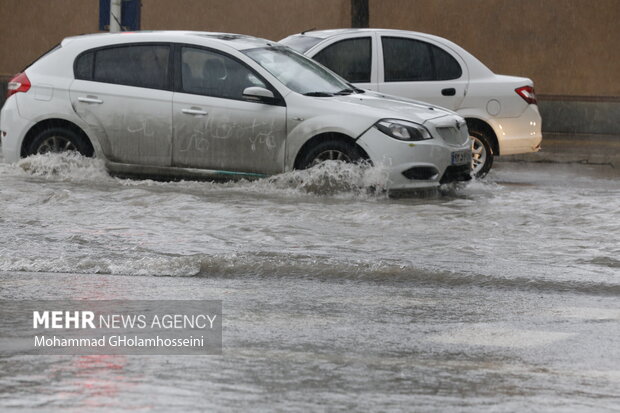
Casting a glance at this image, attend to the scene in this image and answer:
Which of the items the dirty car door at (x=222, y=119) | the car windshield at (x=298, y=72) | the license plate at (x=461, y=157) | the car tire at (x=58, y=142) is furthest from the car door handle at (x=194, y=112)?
the license plate at (x=461, y=157)

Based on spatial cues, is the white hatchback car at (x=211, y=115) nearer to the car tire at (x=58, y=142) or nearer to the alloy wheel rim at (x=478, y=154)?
the car tire at (x=58, y=142)

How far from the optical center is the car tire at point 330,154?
1230cm

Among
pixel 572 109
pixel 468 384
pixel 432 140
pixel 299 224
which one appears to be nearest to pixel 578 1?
pixel 572 109

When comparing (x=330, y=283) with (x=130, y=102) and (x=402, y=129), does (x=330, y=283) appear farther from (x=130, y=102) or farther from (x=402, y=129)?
(x=130, y=102)

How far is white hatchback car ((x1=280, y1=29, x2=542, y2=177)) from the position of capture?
1490cm

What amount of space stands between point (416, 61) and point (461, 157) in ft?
8.32

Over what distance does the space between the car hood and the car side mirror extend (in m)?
0.63

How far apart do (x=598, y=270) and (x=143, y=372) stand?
415 centimetres

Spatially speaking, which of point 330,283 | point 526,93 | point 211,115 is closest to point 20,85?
point 211,115

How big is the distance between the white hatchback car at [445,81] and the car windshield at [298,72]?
1.40 m

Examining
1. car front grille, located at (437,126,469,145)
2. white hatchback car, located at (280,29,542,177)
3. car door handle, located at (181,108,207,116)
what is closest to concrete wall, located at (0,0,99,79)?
white hatchback car, located at (280,29,542,177)

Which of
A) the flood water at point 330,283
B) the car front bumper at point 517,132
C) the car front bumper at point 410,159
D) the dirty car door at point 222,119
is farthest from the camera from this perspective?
the car front bumper at point 517,132

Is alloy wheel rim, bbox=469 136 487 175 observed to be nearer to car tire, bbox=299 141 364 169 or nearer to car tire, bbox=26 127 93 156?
car tire, bbox=299 141 364 169

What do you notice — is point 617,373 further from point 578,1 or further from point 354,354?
point 578,1
